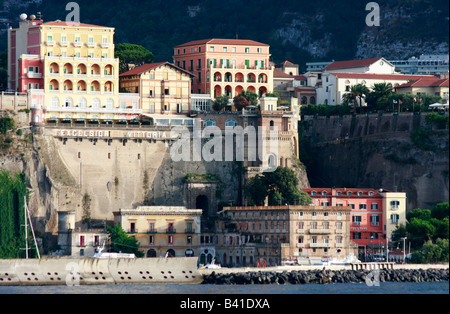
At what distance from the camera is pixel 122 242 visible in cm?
12444

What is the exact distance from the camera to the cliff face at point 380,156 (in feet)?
450

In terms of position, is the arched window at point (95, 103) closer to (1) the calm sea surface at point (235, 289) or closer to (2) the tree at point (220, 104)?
(2) the tree at point (220, 104)

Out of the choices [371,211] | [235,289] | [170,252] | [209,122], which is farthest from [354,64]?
[235,289]

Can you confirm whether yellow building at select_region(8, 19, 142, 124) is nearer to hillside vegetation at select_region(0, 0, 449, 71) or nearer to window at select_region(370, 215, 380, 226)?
window at select_region(370, 215, 380, 226)

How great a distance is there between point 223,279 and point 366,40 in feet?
242

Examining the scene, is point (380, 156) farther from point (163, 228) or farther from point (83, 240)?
point (83, 240)

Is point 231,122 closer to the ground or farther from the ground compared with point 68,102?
closer to the ground

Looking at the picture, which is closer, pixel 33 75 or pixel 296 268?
pixel 296 268

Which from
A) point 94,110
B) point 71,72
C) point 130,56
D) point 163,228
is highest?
Result: point 130,56

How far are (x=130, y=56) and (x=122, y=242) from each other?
95.1 ft

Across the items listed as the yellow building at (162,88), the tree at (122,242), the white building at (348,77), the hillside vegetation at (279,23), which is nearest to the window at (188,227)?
the tree at (122,242)

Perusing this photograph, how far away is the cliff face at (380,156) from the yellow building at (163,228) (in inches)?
822

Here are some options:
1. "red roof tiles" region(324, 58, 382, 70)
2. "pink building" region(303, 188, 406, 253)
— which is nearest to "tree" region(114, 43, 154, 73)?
"red roof tiles" region(324, 58, 382, 70)
